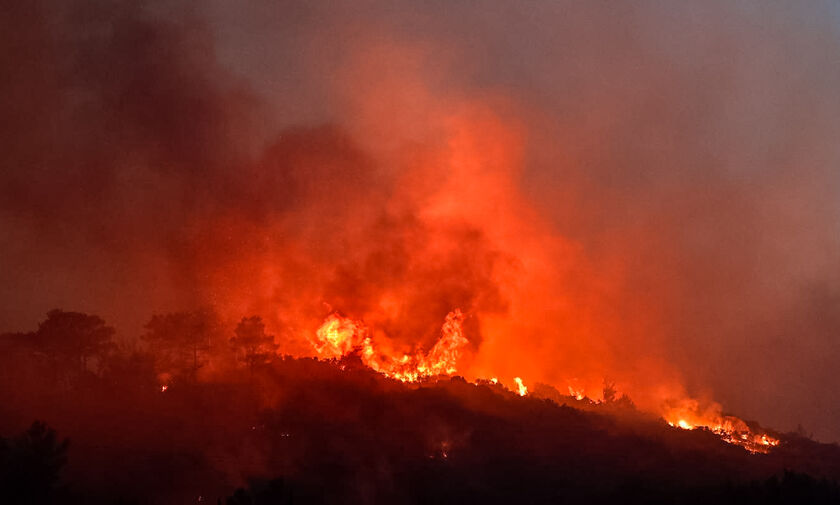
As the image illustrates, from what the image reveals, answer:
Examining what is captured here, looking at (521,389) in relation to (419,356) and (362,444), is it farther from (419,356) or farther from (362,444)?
(362,444)

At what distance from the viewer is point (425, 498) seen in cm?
5941

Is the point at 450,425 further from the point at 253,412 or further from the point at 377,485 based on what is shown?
the point at 253,412

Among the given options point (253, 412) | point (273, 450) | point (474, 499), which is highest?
point (253, 412)

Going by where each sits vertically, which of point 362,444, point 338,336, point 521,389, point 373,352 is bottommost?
point 362,444

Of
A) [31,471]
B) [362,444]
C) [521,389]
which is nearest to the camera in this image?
[31,471]

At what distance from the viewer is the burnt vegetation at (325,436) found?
194ft

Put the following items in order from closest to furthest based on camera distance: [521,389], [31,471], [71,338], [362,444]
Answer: [31,471], [362,444], [71,338], [521,389]

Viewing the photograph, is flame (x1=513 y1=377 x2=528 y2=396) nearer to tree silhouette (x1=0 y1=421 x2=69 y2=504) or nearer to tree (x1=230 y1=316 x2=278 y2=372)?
tree (x1=230 y1=316 x2=278 y2=372)

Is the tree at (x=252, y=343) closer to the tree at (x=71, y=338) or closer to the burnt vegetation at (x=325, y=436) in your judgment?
the burnt vegetation at (x=325, y=436)

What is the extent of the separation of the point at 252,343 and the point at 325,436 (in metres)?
23.2

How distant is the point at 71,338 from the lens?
82.6 m

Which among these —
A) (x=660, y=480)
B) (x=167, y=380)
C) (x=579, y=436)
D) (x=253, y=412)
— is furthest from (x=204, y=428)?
(x=660, y=480)

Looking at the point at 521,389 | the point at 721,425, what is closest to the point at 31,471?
the point at 521,389

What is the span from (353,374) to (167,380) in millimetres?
24192
